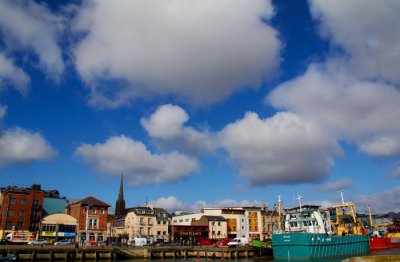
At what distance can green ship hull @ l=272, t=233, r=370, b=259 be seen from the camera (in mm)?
50812

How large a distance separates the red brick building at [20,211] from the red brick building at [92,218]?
923 centimetres

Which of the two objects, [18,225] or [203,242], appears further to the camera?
[203,242]

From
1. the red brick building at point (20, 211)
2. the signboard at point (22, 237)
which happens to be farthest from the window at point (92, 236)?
the signboard at point (22, 237)

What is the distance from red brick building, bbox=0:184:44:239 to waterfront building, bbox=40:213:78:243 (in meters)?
3.91

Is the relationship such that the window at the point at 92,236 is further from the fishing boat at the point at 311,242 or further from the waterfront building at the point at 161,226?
the fishing boat at the point at 311,242

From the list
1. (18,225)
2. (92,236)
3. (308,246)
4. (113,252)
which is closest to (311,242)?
(308,246)

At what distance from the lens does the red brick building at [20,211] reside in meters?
70.2

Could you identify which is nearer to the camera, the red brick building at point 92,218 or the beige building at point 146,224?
the red brick building at point 92,218

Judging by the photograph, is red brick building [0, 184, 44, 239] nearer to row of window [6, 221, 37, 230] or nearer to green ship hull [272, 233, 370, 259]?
row of window [6, 221, 37, 230]

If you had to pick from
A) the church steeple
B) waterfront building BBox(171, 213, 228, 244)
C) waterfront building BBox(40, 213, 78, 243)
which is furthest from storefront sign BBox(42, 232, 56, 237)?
the church steeple

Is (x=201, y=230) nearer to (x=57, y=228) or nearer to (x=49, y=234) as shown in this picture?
(x=57, y=228)

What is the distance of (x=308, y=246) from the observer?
1997 inches

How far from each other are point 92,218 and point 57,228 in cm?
835

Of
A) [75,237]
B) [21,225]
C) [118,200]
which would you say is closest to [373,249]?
[75,237]
